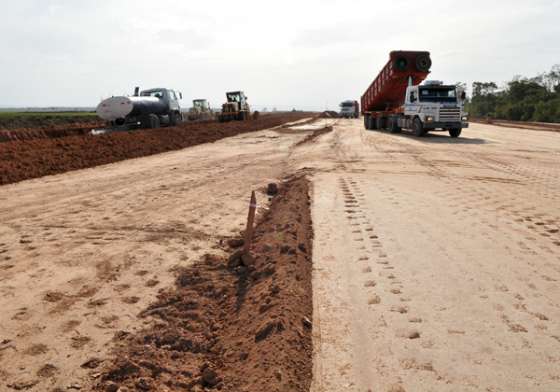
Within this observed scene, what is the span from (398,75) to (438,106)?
10.8ft

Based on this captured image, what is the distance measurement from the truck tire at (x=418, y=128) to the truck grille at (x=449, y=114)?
1.02 metres

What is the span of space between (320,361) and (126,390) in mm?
1326

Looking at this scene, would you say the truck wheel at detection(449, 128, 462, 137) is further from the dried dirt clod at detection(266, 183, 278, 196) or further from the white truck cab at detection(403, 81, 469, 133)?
the dried dirt clod at detection(266, 183, 278, 196)

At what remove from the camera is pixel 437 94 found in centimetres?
1967

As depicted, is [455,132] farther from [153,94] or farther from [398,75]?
[153,94]

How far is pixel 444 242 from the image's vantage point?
5.45 metres

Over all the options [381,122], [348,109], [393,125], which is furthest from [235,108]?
[348,109]

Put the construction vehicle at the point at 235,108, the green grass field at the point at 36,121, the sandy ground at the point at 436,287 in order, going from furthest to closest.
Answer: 1. the construction vehicle at the point at 235,108
2. the green grass field at the point at 36,121
3. the sandy ground at the point at 436,287

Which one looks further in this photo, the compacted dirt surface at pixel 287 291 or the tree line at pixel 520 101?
the tree line at pixel 520 101

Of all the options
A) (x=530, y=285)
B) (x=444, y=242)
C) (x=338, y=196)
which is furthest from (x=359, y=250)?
(x=338, y=196)

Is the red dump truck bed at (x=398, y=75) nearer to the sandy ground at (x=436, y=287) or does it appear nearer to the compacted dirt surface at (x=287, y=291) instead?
the sandy ground at (x=436, y=287)

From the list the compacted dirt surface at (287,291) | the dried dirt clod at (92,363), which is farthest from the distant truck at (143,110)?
the dried dirt clod at (92,363)

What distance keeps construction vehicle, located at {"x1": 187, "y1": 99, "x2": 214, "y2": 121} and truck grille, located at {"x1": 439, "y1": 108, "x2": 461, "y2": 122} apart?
2722 centimetres

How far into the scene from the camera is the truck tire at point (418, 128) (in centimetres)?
2011
